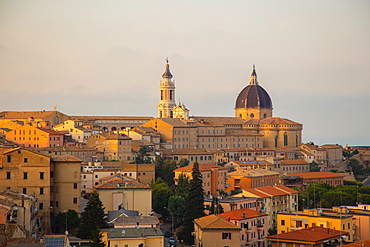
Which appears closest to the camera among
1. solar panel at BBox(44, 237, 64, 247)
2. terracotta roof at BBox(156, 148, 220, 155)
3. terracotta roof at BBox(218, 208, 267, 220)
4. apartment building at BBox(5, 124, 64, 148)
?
solar panel at BBox(44, 237, 64, 247)

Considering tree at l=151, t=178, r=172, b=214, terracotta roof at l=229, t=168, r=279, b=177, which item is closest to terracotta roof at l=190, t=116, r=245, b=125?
terracotta roof at l=229, t=168, r=279, b=177

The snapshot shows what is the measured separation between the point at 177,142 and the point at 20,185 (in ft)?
158

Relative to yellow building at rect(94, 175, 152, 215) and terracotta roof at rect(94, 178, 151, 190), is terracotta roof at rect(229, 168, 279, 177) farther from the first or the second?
yellow building at rect(94, 175, 152, 215)

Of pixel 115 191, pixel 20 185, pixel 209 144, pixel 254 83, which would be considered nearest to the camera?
pixel 20 185

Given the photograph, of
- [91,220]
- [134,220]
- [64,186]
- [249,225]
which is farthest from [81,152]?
[134,220]

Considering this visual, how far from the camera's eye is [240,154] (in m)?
96.2

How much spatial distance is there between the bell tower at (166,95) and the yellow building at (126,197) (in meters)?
64.6

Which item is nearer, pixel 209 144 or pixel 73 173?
pixel 73 173

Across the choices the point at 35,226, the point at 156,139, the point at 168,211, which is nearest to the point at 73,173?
the point at 35,226

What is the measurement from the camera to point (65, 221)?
1796 inches

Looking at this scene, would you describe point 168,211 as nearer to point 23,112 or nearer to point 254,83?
point 23,112

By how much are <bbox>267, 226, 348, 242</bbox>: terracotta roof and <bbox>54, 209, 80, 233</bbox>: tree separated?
11.2 m

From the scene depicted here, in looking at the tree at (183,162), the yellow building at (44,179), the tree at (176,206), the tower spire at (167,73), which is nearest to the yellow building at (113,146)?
the tree at (183,162)

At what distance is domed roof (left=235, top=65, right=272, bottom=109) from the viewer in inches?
4830
